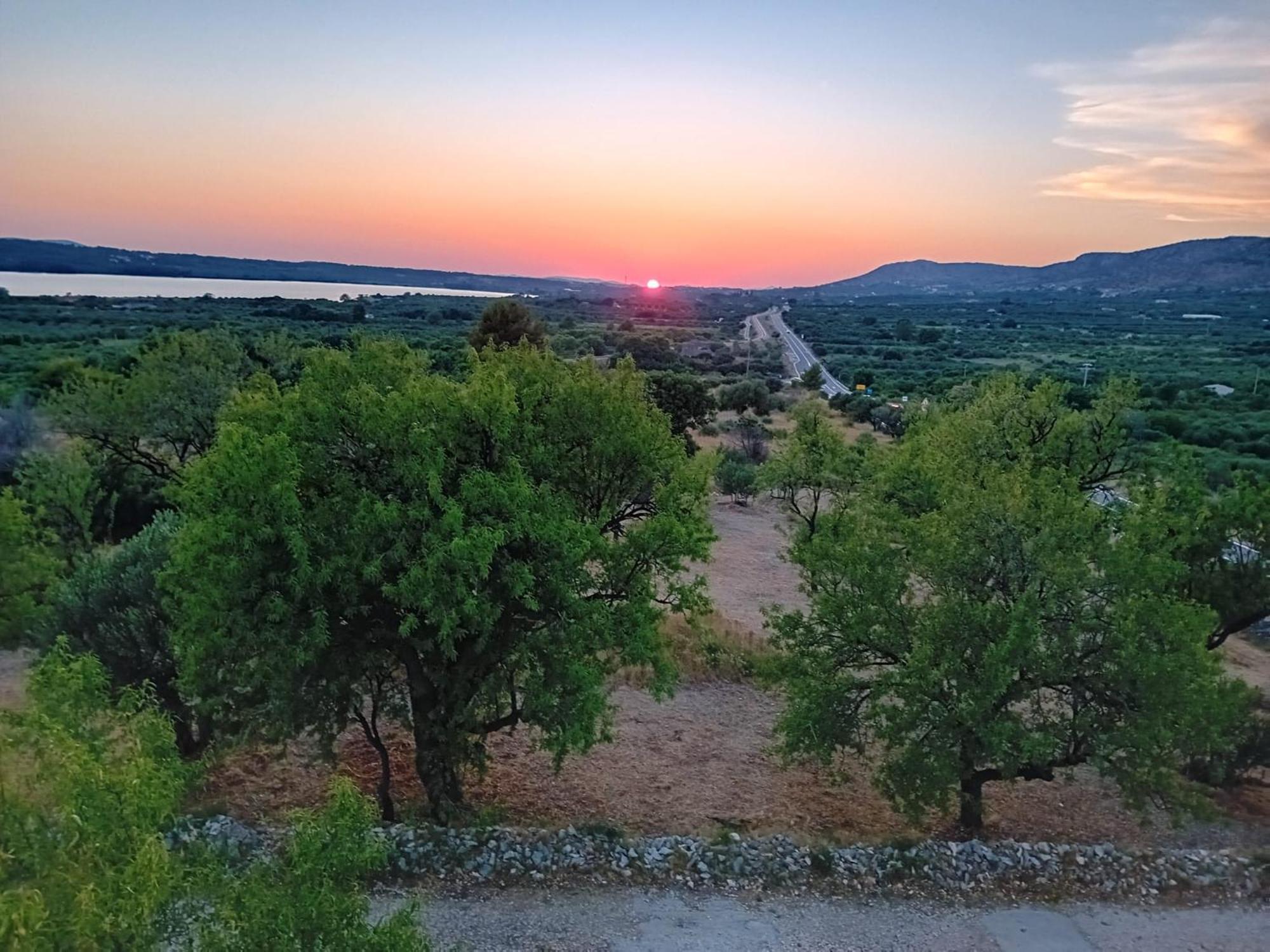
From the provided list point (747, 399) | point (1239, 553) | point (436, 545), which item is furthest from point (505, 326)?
point (436, 545)

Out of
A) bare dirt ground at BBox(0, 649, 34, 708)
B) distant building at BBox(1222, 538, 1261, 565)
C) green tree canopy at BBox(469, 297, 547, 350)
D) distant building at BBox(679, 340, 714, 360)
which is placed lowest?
bare dirt ground at BBox(0, 649, 34, 708)

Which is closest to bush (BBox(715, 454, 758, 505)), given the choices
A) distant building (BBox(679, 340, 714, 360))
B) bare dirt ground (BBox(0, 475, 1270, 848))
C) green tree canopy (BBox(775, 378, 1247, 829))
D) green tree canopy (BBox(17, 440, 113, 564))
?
bare dirt ground (BBox(0, 475, 1270, 848))

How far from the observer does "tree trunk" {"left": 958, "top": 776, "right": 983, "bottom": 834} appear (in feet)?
49.3

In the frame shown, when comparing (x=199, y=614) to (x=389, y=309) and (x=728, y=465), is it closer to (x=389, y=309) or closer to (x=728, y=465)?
(x=728, y=465)

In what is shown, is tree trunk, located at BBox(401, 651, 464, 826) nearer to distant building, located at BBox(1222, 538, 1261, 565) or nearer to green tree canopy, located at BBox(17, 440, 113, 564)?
green tree canopy, located at BBox(17, 440, 113, 564)

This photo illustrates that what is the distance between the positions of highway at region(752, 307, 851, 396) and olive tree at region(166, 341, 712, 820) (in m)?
61.9

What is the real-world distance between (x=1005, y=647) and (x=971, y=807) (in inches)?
163

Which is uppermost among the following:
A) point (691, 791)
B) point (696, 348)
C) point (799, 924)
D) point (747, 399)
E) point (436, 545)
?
point (696, 348)

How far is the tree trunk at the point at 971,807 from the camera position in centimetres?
1502

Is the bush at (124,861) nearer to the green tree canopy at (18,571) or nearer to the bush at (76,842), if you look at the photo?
the bush at (76,842)

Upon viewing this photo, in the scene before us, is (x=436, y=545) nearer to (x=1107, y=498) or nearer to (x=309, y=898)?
(x=309, y=898)

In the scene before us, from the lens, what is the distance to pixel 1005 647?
41.4 feet

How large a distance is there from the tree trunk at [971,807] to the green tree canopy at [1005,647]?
Answer: 25mm

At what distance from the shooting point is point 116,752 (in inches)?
324
